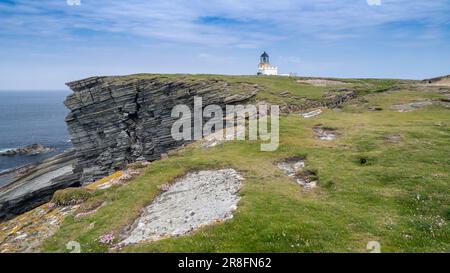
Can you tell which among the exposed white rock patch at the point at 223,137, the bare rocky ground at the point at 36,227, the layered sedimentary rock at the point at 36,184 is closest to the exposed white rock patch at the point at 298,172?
the exposed white rock patch at the point at 223,137

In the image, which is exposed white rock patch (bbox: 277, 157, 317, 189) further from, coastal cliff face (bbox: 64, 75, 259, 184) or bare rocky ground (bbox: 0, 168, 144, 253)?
coastal cliff face (bbox: 64, 75, 259, 184)

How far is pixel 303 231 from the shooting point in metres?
19.1

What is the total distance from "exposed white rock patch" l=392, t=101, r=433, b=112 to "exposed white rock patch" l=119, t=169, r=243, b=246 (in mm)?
43744

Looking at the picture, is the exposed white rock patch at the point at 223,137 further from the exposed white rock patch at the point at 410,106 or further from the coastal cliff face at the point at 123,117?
the coastal cliff face at the point at 123,117

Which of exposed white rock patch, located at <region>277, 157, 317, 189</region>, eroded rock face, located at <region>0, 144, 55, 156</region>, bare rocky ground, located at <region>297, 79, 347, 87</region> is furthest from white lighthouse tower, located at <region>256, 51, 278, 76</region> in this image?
exposed white rock patch, located at <region>277, 157, 317, 189</region>

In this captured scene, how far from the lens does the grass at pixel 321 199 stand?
60.6ft

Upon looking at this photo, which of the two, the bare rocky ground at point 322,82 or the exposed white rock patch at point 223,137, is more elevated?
the bare rocky ground at point 322,82

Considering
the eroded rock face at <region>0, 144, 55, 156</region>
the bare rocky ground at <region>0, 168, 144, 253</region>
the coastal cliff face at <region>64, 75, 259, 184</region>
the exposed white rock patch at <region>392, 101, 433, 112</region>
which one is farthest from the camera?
the eroded rock face at <region>0, 144, 55, 156</region>

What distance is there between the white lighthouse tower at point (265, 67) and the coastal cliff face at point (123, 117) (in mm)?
53523

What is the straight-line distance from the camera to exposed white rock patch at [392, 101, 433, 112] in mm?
60688

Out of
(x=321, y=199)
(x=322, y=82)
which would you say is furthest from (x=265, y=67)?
(x=321, y=199)
